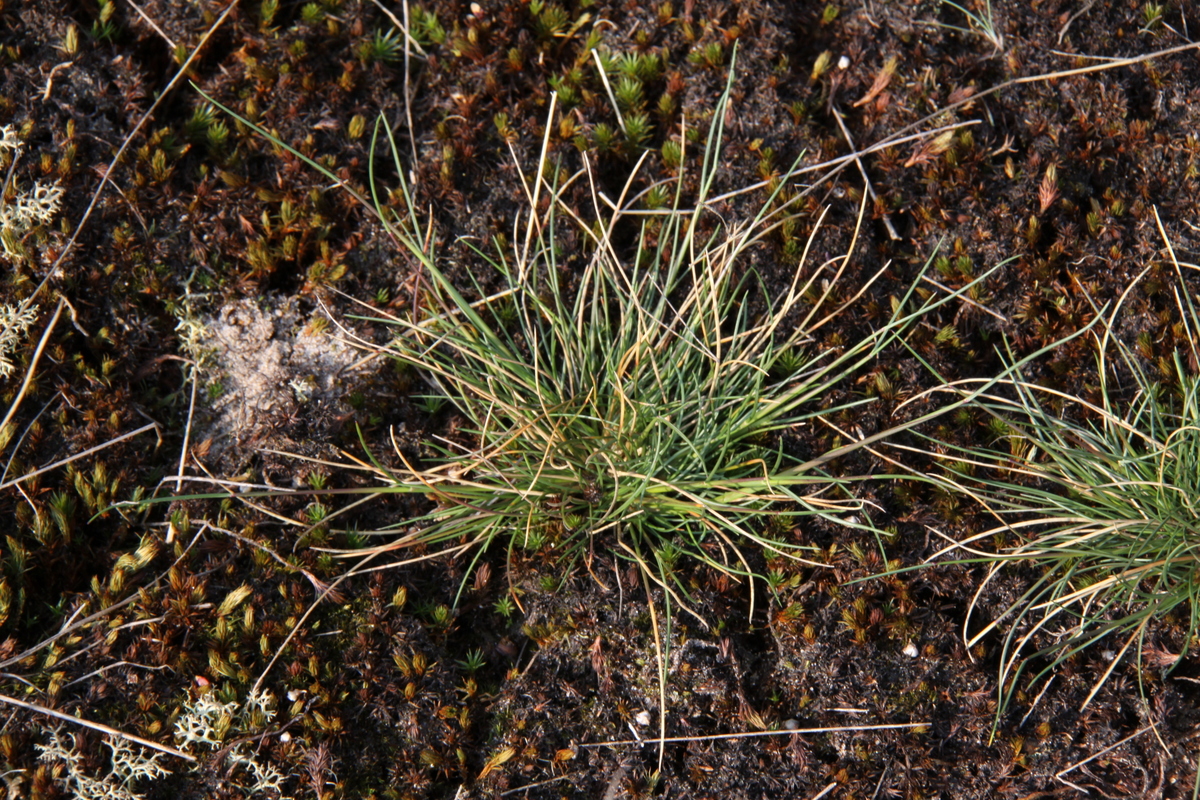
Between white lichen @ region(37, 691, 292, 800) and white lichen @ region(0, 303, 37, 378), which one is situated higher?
white lichen @ region(0, 303, 37, 378)

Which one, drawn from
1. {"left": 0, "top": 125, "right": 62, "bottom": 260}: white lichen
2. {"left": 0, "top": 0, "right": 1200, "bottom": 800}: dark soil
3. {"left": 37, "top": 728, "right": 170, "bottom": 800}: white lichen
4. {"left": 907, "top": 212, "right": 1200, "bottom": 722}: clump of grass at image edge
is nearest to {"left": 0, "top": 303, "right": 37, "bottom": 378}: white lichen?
{"left": 0, "top": 0, "right": 1200, "bottom": 800}: dark soil

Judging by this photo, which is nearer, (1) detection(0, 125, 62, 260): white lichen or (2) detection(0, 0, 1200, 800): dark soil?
(2) detection(0, 0, 1200, 800): dark soil

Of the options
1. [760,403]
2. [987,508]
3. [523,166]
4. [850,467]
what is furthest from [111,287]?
[987,508]

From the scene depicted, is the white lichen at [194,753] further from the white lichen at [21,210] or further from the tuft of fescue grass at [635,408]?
the white lichen at [21,210]

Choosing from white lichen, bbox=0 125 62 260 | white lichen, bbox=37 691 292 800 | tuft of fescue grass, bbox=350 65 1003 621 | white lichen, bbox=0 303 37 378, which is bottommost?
white lichen, bbox=37 691 292 800

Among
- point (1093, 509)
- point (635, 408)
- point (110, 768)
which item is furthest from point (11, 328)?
point (1093, 509)

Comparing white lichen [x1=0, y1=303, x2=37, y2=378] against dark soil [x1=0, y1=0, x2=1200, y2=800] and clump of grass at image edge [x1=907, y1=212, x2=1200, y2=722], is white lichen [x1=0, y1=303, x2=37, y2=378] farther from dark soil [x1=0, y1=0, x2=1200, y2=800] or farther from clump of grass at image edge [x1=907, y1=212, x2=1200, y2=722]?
clump of grass at image edge [x1=907, y1=212, x2=1200, y2=722]
